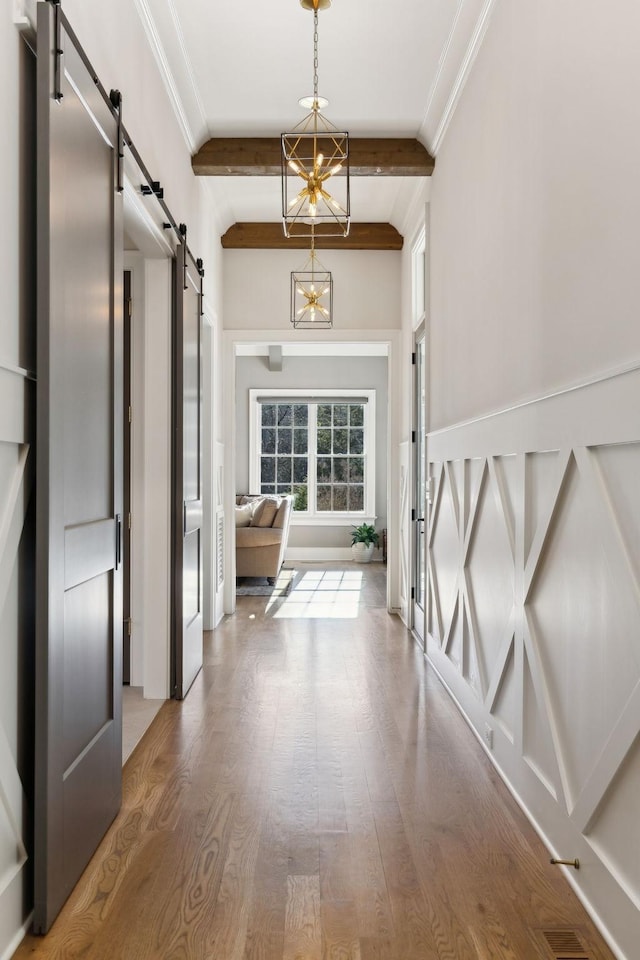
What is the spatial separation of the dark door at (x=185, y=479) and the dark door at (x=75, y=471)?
1.47 m

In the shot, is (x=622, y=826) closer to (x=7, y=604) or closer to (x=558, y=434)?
(x=558, y=434)

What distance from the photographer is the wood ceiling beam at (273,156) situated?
491cm

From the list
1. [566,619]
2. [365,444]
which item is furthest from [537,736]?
[365,444]

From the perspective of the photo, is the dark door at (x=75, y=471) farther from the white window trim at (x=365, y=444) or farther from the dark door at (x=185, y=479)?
the white window trim at (x=365, y=444)

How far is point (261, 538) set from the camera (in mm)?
8227

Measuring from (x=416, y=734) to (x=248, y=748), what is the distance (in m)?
0.79

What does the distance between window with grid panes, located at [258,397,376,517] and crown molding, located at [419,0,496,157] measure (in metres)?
6.24

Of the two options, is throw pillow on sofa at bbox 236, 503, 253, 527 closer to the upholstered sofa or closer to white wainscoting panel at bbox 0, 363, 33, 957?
the upholstered sofa

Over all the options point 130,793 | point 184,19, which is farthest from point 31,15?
point 130,793

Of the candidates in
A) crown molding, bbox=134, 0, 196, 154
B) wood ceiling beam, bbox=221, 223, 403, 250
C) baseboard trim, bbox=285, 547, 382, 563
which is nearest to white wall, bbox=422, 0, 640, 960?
crown molding, bbox=134, 0, 196, 154

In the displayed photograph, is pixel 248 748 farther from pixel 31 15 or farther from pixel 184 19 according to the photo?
pixel 184 19

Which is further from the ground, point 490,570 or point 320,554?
point 490,570

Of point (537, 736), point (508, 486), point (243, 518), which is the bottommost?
point (537, 736)

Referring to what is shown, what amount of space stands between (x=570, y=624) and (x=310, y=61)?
3.20 meters
